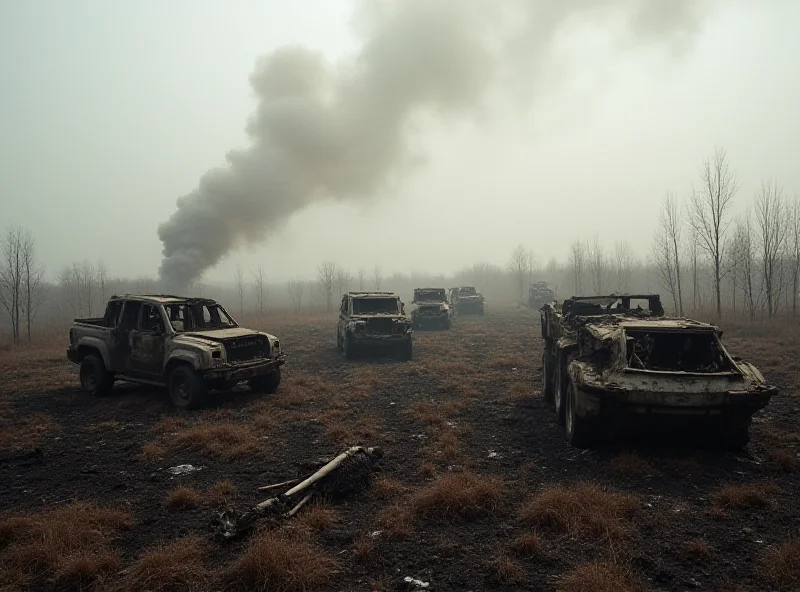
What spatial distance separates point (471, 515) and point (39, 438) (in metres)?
6.88

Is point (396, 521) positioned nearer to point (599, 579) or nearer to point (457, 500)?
point (457, 500)

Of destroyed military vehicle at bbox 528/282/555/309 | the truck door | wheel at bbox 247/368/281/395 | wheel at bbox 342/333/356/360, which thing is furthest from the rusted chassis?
destroyed military vehicle at bbox 528/282/555/309

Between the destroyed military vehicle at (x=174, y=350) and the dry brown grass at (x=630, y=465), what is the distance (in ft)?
20.9

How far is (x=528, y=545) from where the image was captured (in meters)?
3.83

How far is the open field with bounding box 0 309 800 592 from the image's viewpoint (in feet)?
11.5

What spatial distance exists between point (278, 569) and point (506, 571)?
1680mm

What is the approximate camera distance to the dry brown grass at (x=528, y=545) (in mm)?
3787

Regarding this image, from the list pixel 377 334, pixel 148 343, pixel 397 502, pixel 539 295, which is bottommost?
pixel 397 502

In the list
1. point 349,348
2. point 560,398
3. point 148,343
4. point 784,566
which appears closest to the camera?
point 784,566

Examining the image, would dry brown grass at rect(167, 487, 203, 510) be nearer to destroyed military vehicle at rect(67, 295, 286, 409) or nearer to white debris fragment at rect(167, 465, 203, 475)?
white debris fragment at rect(167, 465, 203, 475)

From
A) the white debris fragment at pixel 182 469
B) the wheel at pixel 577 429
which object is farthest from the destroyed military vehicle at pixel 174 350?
the wheel at pixel 577 429

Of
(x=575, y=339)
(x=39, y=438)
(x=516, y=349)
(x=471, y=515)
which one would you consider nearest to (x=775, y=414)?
(x=575, y=339)

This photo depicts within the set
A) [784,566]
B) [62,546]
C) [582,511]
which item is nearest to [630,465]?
[582,511]

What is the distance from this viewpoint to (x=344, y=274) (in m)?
60.3
